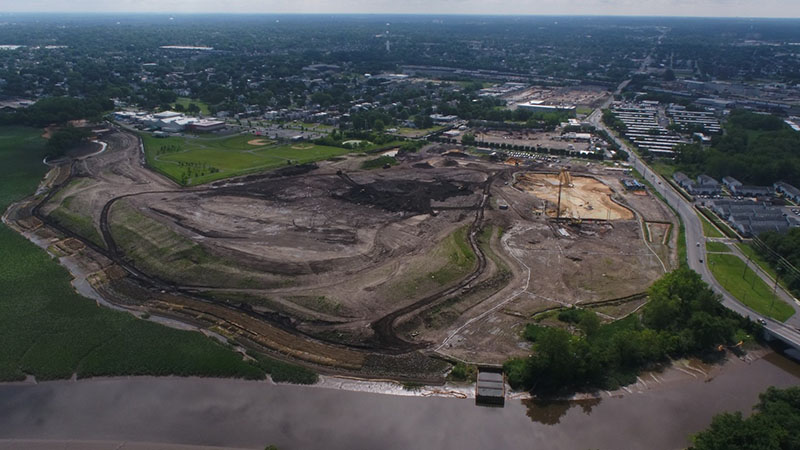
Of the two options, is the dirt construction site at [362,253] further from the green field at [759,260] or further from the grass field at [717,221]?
the green field at [759,260]

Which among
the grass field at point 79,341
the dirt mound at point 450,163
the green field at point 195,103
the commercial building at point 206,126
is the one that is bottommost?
the grass field at point 79,341

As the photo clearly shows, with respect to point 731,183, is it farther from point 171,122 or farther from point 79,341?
point 171,122

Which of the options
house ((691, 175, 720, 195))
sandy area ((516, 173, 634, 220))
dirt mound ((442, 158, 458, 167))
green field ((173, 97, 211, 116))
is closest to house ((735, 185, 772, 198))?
house ((691, 175, 720, 195))

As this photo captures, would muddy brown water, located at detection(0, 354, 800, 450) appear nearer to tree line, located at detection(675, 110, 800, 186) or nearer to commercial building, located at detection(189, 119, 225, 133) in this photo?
tree line, located at detection(675, 110, 800, 186)

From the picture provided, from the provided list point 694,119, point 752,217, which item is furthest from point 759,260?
point 694,119

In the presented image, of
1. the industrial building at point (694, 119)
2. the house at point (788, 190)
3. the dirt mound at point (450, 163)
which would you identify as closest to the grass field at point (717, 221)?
the house at point (788, 190)

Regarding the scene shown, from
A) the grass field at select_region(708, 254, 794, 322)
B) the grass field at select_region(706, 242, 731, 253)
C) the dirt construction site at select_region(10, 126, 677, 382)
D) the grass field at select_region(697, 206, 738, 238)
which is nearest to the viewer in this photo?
the dirt construction site at select_region(10, 126, 677, 382)

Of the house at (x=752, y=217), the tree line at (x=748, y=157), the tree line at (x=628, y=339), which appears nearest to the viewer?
the tree line at (x=628, y=339)

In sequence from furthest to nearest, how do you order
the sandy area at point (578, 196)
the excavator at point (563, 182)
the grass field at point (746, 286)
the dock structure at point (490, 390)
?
the sandy area at point (578, 196), the excavator at point (563, 182), the grass field at point (746, 286), the dock structure at point (490, 390)
